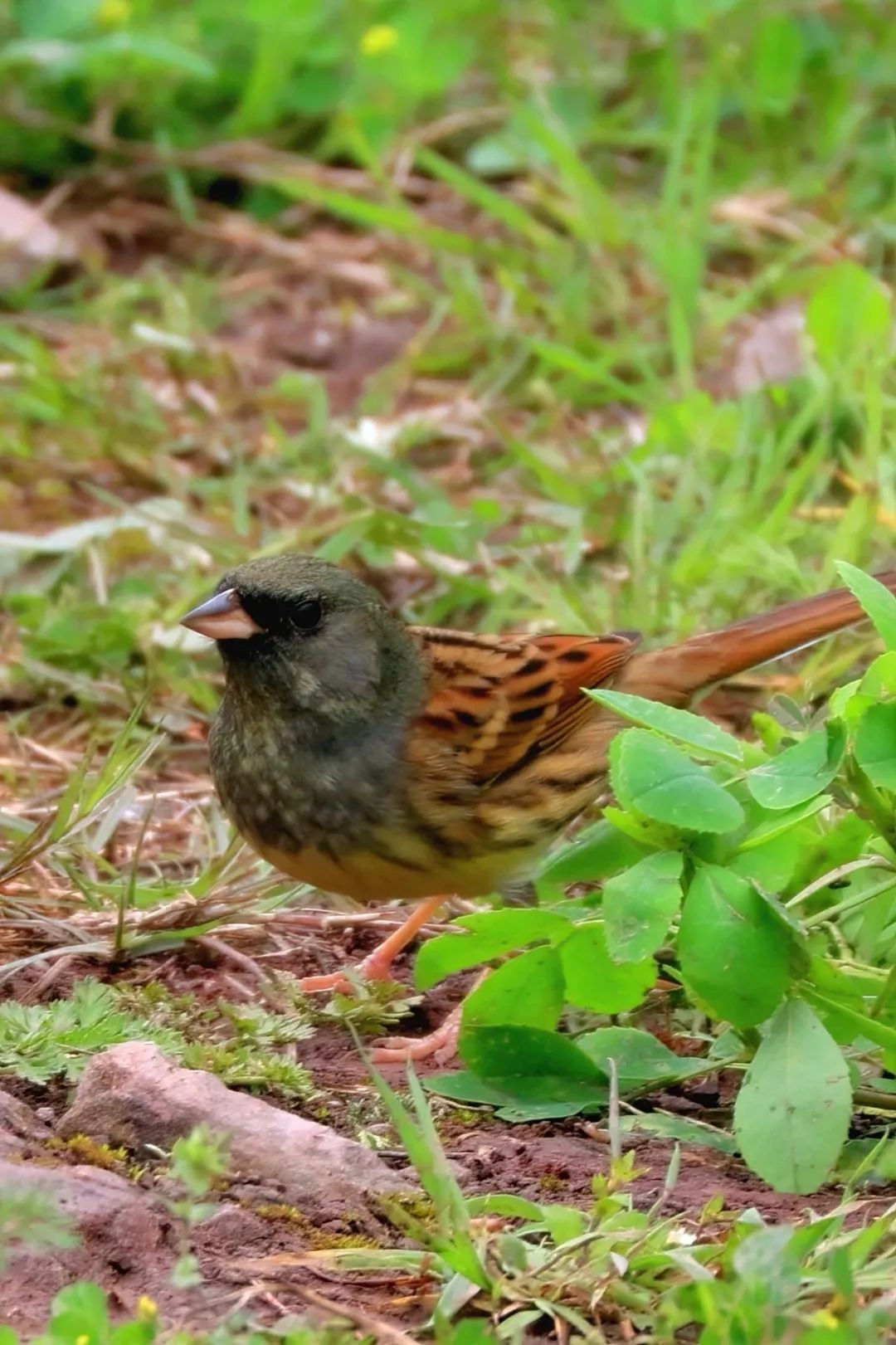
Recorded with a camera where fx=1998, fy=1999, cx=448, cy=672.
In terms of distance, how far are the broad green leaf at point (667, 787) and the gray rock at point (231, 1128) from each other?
572mm

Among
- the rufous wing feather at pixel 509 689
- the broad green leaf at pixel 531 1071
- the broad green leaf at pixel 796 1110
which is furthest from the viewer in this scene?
the rufous wing feather at pixel 509 689

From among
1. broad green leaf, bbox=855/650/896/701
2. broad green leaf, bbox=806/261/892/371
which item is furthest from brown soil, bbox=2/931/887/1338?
broad green leaf, bbox=806/261/892/371

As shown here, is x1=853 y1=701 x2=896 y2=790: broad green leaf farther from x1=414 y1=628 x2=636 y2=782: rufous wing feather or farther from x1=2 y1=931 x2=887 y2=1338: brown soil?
x1=414 y1=628 x2=636 y2=782: rufous wing feather

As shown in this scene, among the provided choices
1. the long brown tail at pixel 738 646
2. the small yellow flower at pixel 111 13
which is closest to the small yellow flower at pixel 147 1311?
the long brown tail at pixel 738 646

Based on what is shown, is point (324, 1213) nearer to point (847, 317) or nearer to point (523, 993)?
point (523, 993)

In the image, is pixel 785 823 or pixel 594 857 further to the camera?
pixel 594 857

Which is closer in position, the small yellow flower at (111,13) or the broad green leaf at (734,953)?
the broad green leaf at (734,953)

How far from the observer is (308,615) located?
3.42m

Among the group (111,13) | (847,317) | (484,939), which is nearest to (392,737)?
(484,939)

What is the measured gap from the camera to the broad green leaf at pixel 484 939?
2812 millimetres

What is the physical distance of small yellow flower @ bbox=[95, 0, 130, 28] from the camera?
6.64 meters

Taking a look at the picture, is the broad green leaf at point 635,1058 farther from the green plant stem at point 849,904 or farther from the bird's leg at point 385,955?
the bird's leg at point 385,955

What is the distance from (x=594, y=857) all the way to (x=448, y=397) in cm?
296

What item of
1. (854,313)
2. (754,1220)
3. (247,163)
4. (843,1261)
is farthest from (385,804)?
(247,163)
